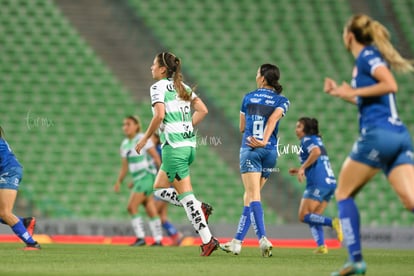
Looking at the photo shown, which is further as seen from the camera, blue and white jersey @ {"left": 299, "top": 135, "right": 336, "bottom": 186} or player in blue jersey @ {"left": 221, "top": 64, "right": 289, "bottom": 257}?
blue and white jersey @ {"left": 299, "top": 135, "right": 336, "bottom": 186}

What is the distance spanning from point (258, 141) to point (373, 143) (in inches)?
154

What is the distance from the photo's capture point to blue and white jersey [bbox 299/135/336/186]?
44.2 ft

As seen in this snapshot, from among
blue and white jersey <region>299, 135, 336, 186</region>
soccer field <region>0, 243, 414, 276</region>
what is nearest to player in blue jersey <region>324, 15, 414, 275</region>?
soccer field <region>0, 243, 414, 276</region>

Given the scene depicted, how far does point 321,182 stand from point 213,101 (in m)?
8.00

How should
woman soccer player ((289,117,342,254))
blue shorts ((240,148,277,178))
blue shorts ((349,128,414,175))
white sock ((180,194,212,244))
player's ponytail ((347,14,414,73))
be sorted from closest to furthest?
blue shorts ((349,128,414,175))
player's ponytail ((347,14,414,73))
white sock ((180,194,212,244))
blue shorts ((240,148,277,178))
woman soccer player ((289,117,342,254))

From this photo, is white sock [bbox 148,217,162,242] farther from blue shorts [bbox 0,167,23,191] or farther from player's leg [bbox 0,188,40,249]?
blue shorts [bbox 0,167,23,191]

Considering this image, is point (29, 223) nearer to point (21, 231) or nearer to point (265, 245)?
point (21, 231)

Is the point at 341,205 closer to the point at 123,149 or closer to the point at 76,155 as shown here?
the point at 123,149

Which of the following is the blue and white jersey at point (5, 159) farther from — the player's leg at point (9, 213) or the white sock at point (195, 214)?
the white sock at point (195, 214)

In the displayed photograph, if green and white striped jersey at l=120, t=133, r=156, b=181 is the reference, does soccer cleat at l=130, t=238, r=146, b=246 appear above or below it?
below

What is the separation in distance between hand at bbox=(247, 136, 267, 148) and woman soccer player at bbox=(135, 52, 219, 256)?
27.4 inches

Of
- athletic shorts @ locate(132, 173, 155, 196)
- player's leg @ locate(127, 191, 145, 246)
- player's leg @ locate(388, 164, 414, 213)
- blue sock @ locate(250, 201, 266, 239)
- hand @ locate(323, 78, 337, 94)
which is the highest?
hand @ locate(323, 78, 337, 94)

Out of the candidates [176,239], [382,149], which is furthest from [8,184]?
[382,149]

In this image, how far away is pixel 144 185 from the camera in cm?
1582
